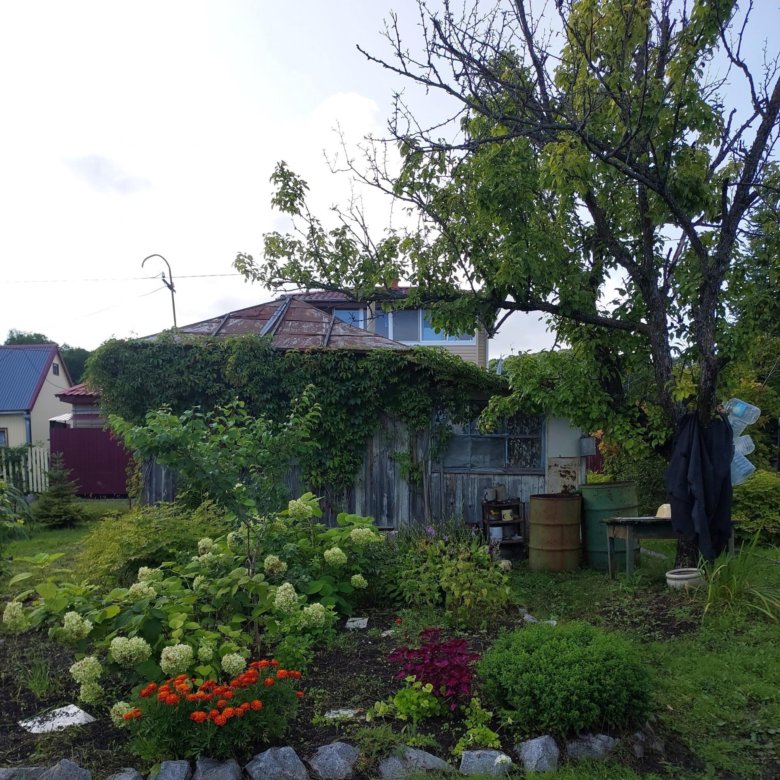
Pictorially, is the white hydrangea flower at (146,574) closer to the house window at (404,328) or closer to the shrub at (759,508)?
the shrub at (759,508)

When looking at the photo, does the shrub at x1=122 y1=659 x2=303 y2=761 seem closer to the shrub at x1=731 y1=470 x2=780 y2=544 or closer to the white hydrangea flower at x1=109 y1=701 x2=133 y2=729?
the white hydrangea flower at x1=109 y1=701 x2=133 y2=729

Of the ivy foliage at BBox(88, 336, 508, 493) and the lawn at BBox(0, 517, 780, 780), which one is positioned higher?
the ivy foliage at BBox(88, 336, 508, 493)

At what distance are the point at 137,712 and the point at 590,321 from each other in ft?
17.2

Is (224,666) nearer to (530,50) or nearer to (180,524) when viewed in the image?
(180,524)

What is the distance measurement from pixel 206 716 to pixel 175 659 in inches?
11.5

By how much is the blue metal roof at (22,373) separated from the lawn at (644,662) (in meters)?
18.3

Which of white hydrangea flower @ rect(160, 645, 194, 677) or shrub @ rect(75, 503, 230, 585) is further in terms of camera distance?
shrub @ rect(75, 503, 230, 585)

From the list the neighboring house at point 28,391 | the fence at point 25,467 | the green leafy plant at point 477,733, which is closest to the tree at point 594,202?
the green leafy plant at point 477,733

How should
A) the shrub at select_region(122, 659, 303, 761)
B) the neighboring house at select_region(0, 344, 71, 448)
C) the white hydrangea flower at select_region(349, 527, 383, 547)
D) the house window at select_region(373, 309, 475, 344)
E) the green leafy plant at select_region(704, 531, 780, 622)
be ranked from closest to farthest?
the shrub at select_region(122, 659, 303, 761) < the white hydrangea flower at select_region(349, 527, 383, 547) < the green leafy plant at select_region(704, 531, 780, 622) < the house window at select_region(373, 309, 475, 344) < the neighboring house at select_region(0, 344, 71, 448)

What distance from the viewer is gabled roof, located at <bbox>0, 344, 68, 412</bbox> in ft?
74.2

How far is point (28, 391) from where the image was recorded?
2319cm

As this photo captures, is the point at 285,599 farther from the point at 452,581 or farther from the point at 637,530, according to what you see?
the point at 637,530

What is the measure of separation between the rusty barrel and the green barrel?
15cm

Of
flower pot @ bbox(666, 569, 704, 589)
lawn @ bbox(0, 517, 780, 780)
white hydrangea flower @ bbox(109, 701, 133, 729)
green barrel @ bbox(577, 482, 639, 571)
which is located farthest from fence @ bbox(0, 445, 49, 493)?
flower pot @ bbox(666, 569, 704, 589)
